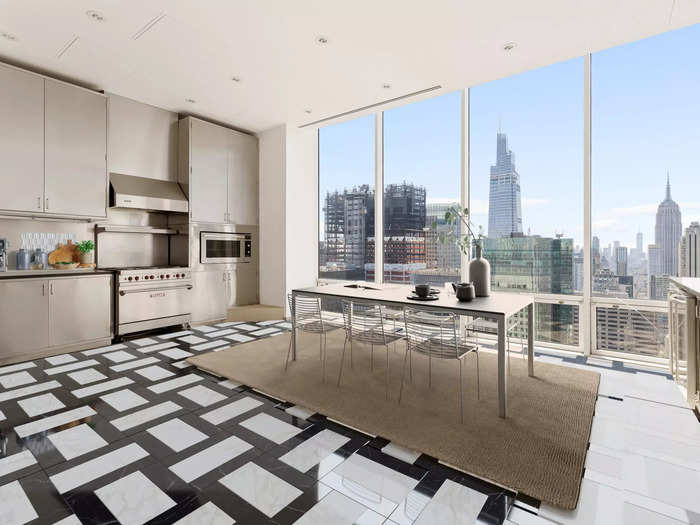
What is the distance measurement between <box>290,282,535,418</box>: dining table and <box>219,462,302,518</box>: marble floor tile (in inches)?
58.3

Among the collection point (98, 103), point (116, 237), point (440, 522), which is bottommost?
point (440, 522)

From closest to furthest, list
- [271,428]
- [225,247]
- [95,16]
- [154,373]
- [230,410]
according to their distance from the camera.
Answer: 1. [271,428]
2. [230,410]
3. [95,16]
4. [154,373]
5. [225,247]

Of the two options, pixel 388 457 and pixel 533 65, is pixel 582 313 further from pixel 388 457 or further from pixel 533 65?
pixel 388 457

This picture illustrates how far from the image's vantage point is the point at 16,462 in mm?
2006

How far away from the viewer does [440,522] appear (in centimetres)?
157

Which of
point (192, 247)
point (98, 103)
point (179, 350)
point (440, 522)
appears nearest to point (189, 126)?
point (98, 103)

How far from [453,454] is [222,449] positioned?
1291mm

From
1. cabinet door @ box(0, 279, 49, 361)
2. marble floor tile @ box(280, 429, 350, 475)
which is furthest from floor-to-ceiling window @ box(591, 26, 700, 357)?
cabinet door @ box(0, 279, 49, 361)

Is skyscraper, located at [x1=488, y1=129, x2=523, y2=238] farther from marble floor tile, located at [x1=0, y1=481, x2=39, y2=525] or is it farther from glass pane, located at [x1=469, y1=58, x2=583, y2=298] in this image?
marble floor tile, located at [x1=0, y1=481, x2=39, y2=525]

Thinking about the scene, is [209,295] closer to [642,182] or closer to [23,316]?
[23,316]

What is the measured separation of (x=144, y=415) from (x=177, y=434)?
429 millimetres

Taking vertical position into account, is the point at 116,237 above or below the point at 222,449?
above

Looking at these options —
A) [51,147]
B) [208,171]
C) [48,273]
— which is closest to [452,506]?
[48,273]

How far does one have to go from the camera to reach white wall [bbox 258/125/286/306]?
5.88 metres
